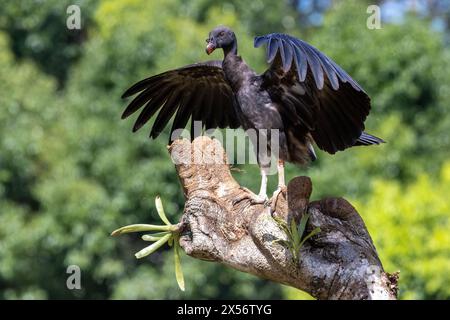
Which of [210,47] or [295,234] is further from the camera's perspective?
[210,47]

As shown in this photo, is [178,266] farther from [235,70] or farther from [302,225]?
[235,70]

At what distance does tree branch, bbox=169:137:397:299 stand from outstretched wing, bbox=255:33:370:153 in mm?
706

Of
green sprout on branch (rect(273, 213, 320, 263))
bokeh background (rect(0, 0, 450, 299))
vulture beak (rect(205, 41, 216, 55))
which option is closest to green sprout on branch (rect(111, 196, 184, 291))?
green sprout on branch (rect(273, 213, 320, 263))

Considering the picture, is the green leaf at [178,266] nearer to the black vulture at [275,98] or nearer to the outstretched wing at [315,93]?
the black vulture at [275,98]

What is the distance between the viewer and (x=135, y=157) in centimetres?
2288

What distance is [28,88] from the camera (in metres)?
27.2

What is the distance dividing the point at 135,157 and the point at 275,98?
50.5 ft

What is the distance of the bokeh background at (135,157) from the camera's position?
22.1m

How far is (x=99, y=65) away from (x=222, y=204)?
18864mm

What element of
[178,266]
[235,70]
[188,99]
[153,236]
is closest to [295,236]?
[178,266]

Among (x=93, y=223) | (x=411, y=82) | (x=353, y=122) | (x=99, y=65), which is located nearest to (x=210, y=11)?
(x=99, y=65)

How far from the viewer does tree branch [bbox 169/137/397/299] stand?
6469mm
